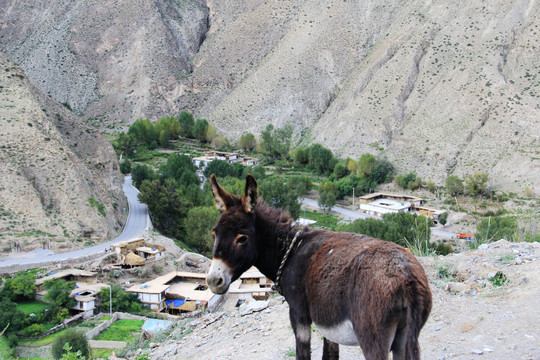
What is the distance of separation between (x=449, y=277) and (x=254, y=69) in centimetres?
7015

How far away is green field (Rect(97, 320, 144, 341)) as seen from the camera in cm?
1761

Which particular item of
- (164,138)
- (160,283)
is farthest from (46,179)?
(164,138)

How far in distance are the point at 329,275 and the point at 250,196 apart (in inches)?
34.2

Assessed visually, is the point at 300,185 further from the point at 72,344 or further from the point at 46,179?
the point at 72,344

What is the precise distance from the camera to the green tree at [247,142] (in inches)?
2458

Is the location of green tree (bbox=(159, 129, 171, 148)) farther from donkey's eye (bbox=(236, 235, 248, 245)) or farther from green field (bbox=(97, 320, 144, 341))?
donkey's eye (bbox=(236, 235, 248, 245))

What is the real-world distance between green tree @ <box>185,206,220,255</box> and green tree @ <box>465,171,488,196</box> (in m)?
24.9

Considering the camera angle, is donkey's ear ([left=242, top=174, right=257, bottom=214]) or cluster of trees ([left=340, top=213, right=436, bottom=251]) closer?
donkey's ear ([left=242, top=174, right=257, bottom=214])

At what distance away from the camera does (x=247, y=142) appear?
205 ft

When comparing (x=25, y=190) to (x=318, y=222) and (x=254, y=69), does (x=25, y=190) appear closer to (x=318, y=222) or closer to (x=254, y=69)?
(x=318, y=222)

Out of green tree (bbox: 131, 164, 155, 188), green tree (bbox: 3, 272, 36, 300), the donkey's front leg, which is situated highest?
Answer: the donkey's front leg

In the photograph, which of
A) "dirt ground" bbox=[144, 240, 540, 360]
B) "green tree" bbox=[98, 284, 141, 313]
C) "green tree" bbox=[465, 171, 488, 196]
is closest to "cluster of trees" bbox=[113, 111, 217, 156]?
"green tree" bbox=[465, 171, 488, 196]

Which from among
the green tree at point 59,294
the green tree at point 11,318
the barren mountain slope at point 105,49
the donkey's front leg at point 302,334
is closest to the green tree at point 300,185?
the green tree at point 59,294

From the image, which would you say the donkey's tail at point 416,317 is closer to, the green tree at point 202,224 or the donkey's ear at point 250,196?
the donkey's ear at point 250,196
